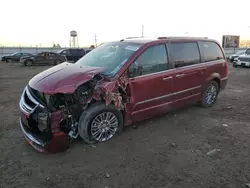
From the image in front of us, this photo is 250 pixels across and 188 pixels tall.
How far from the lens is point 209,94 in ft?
20.1

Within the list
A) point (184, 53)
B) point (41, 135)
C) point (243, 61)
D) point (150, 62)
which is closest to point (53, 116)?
point (41, 135)

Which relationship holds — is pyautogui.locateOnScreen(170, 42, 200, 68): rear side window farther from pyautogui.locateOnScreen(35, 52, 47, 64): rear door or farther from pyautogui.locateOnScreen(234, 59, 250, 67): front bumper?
pyautogui.locateOnScreen(35, 52, 47, 64): rear door

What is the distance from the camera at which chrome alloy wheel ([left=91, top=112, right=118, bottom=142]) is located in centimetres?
398

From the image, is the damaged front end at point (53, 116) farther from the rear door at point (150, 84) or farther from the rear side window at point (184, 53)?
the rear side window at point (184, 53)

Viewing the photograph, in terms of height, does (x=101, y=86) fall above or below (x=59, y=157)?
above

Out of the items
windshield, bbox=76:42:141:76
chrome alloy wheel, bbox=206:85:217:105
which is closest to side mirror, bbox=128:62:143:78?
windshield, bbox=76:42:141:76

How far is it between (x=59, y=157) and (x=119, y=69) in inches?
70.4

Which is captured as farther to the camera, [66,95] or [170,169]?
[66,95]

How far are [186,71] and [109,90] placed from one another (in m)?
2.09

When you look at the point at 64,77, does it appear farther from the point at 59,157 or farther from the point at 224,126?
the point at 224,126

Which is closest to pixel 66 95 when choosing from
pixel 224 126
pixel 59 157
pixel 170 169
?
pixel 59 157

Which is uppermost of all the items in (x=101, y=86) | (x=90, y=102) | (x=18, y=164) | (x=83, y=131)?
(x=101, y=86)

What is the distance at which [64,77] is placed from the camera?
3.82 m

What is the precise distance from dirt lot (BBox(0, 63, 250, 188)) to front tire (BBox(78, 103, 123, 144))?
0.16 meters
